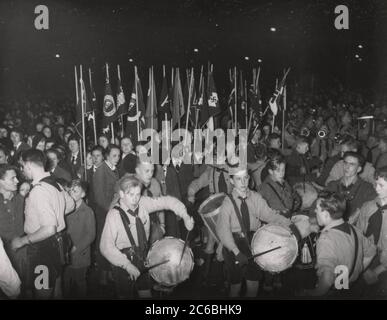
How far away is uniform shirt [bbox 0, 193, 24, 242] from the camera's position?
5.40 meters

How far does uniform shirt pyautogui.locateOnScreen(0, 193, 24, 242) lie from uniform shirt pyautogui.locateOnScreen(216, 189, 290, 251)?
2.47 m

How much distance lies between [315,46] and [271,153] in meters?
16.3

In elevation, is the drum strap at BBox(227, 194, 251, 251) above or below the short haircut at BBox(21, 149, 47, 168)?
below

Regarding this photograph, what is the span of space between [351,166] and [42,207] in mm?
4263

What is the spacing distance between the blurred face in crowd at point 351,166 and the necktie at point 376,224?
1568 millimetres

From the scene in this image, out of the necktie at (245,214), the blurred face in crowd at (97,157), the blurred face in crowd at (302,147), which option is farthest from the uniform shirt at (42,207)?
the blurred face in crowd at (302,147)

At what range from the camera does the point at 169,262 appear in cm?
462

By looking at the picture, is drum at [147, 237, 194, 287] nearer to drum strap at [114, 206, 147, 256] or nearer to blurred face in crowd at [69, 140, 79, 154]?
drum strap at [114, 206, 147, 256]

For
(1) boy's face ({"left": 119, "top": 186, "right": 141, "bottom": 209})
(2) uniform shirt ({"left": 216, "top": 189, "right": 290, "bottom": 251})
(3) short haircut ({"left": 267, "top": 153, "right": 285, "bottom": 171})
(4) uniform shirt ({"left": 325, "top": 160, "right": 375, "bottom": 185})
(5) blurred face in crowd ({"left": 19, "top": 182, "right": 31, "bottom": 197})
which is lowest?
(2) uniform shirt ({"left": 216, "top": 189, "right": 290, "bottom": 251})

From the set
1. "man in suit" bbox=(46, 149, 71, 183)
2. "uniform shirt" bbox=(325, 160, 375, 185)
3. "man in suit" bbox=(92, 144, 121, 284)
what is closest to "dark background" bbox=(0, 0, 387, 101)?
"man in suit" bbox=(46, 149, 71, 183)

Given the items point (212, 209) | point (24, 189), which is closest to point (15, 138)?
point (24, 189)

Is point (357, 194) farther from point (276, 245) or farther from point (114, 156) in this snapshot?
point (114, 156)

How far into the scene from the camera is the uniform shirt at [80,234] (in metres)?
5.59

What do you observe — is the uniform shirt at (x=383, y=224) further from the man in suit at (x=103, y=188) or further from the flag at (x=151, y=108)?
the flag at (x=151, y=108)
